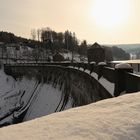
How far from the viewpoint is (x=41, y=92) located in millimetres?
47750

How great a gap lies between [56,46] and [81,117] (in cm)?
13561

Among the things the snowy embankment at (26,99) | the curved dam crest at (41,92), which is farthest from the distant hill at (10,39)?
the snowy embankment at (26,99)

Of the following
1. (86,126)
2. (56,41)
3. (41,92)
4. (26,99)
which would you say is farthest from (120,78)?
(56,41)

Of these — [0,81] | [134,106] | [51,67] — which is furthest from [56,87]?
[134,106]

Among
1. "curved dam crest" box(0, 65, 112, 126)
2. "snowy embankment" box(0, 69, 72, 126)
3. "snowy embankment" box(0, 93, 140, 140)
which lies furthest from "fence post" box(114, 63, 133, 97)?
"snowy embankment" box(0, 69, 72, 126)

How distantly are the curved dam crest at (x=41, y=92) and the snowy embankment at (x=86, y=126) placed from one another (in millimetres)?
16542

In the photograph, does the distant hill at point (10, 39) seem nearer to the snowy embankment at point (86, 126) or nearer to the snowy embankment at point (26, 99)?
the snowy embankment at point (26, 99)

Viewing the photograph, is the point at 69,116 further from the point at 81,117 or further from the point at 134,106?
the point at 134,106

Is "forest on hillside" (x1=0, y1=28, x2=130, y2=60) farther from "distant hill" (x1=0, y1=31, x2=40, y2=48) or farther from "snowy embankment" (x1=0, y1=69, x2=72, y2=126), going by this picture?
"snowy embankment" (x1=0, y1=69, x2=72, y2=126)

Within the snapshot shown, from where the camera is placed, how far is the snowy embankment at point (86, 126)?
3.60 metres

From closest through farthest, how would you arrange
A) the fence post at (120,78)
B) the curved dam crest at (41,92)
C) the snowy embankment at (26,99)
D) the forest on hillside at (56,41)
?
the fence post at (120,78), the curved dam crest at (41,92), the snowy embankment at (26,99), the forest on hillside at (56,41)

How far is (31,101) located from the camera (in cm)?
4728

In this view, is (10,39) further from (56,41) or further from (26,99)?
(26,99)

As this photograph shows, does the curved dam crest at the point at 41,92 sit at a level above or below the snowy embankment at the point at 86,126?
below
